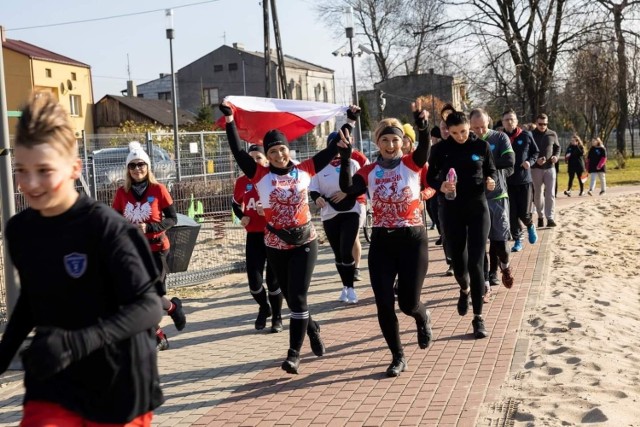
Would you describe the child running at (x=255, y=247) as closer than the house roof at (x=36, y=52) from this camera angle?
Yes

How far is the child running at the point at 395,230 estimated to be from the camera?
687 centimetres

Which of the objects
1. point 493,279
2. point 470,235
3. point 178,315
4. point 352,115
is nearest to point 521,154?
point 493,279

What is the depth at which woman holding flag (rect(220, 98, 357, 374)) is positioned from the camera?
23.2 feet

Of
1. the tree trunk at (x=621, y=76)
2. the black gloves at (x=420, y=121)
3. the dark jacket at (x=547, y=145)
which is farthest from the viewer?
the tree trunk at (x=621, y=76)

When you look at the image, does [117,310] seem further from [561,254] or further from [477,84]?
[477,84]

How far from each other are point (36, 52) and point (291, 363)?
4689 cm

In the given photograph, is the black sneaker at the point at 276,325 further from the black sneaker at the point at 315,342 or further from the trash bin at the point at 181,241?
the trash bin at the point at 181,241

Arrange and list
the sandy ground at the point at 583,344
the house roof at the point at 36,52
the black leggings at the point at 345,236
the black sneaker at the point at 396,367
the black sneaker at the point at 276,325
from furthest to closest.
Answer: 1. the house roof at the point at 36,52
2. the black leggings at the point at 345,236
3. the black sneaker at the point at 276,325
4. the black sneaker at the point at 396,367
5. the sandy ground at the point at 583,344

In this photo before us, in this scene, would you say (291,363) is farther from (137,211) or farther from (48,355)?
(48,355)

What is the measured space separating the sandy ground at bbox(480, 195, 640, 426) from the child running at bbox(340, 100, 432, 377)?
0.98 m

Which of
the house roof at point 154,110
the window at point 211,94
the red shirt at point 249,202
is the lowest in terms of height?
the red shirt at point 249,202

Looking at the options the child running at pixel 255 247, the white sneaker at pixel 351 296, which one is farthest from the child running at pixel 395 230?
the white sneaker at pixel 351 296

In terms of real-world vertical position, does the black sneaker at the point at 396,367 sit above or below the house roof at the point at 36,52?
below

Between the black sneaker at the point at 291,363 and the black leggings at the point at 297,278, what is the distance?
49 mm
